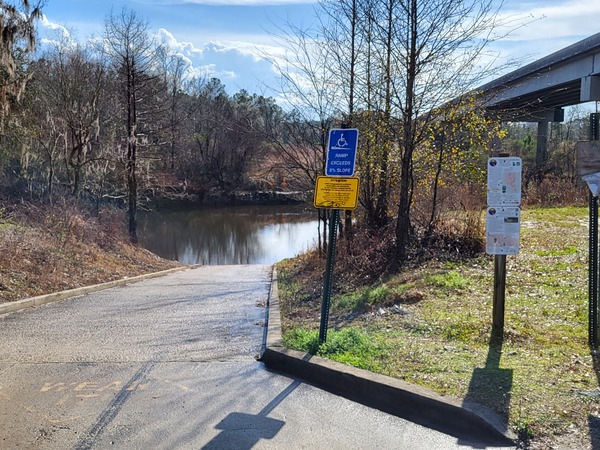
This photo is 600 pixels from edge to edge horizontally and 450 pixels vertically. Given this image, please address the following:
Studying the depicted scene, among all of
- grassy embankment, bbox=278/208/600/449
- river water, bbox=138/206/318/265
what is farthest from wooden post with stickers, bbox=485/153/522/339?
river water, bbox=138/206/318/265

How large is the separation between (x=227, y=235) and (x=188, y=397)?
3483cm

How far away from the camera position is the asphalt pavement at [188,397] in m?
4.25

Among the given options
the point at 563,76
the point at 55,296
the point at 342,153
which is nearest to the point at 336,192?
the point at 342,153

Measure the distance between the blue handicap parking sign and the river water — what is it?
62.6 feet

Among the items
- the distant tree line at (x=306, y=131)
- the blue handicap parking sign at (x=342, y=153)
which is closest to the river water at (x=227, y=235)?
the distant tree line at (x=306, y=131)

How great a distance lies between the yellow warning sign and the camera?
580 cm

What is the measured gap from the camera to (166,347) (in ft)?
22.4

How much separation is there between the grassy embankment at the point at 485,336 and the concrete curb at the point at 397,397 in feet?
0.50

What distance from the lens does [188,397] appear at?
5086mm

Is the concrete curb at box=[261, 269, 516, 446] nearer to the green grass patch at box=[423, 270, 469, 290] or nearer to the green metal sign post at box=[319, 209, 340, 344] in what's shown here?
the green metal sign post at box=[319, 209, 340, 344]

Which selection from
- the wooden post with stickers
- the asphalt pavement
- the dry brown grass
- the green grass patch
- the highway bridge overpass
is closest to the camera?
the asphalt pavement

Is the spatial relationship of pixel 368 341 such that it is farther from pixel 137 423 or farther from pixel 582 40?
pixel 582 40

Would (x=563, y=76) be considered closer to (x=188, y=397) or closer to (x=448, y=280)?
(x=448, y=280)

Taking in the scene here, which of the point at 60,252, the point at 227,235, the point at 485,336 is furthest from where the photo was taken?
the point at 227,235
